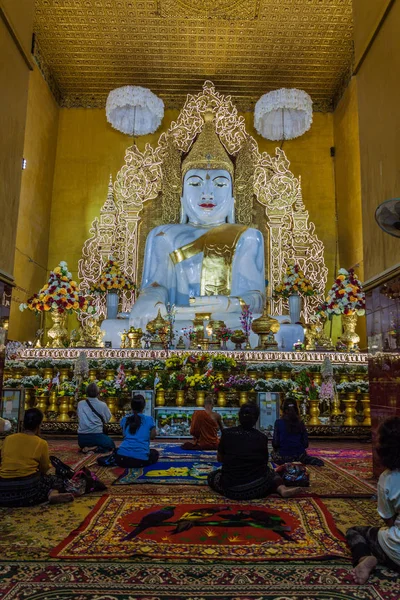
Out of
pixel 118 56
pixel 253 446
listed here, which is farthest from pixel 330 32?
pixel 253 446

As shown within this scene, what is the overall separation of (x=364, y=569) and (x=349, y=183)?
28.5ft

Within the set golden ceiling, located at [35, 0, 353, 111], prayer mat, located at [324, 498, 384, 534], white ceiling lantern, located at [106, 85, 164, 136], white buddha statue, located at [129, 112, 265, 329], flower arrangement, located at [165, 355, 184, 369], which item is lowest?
prayer mat, located at [324, 498, 384, 534]

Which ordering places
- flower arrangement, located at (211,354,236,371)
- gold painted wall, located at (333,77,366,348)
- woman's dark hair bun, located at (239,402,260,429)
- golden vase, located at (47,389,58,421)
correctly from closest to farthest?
woman's dark hair bun, located at (239,402,260,429), golden vase, located at (47,389,58,421), flower arrangement, located at (211,354,236,371), gold painted wall, located at (333,77,366,348)

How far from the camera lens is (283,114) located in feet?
32.7

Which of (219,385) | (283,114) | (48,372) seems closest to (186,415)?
(219,385)

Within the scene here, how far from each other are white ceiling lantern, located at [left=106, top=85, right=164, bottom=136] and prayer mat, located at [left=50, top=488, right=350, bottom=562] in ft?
26.6

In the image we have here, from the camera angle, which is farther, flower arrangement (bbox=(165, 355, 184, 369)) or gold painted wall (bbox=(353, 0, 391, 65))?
flower arrangement (bbox=(165, 355, 184, 369))

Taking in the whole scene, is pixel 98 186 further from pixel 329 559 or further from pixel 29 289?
pixel 329 559

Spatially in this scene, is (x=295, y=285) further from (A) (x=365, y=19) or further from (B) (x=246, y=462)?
(B) (x=246, y=462)

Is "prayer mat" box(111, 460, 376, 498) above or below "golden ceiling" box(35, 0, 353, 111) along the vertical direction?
below

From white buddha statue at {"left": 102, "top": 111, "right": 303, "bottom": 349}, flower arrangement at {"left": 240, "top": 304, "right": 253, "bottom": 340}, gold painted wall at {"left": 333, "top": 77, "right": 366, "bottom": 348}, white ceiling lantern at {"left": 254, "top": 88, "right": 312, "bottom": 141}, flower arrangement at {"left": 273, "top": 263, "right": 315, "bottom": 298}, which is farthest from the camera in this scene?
white ceiling lantern at {"left": 254, "top": 88, "right": 312, "bottom": 141}

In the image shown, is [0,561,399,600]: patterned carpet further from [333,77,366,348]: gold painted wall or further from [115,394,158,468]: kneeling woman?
[333,77,366,348]: gold painted wall

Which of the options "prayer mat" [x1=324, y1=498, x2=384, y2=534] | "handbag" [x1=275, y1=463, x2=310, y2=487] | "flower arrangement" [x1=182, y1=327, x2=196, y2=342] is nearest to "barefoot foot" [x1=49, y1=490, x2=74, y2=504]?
"handbag" [x1=275, y1=463, x2=310, y2=487]

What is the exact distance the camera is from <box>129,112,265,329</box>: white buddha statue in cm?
916
